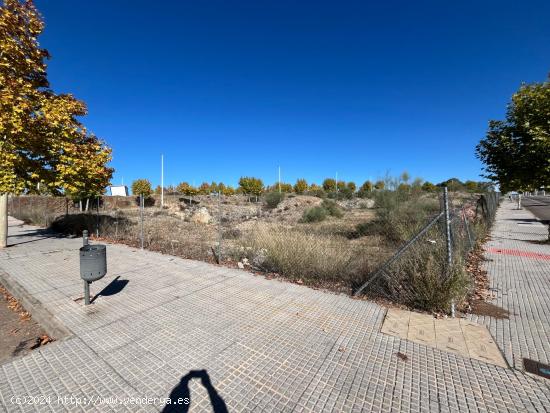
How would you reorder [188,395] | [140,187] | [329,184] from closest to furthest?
[188,395]
[140,187]
[329,184]

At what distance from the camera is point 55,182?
29.3 feet

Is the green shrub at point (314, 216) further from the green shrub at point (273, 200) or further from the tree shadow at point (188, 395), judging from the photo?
the tree shadow at point (188, 395)

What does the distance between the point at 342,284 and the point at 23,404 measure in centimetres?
493

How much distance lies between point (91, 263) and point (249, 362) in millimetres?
3115

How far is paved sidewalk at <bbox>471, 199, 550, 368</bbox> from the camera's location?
131 inches

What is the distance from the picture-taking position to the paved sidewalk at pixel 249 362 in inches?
97.4

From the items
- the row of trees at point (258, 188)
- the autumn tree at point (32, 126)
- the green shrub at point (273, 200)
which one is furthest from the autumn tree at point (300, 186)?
the autumn tree at point (32, 126)

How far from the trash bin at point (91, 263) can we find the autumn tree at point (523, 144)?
37.4 ft

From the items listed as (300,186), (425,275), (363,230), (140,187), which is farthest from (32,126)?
(300,186)

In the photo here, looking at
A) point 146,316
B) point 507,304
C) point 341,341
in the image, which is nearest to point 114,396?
point 146,316

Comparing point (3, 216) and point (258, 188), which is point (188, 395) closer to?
point (3, 216)

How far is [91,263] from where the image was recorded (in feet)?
14.4

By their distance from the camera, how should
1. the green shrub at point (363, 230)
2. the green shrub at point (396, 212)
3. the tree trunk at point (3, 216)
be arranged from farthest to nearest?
the green shrub at point (363, 230) → the green shrub at point (396, 212) → the tree trunk at point (3, 216)

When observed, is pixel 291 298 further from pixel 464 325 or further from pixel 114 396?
pixel 114 396
